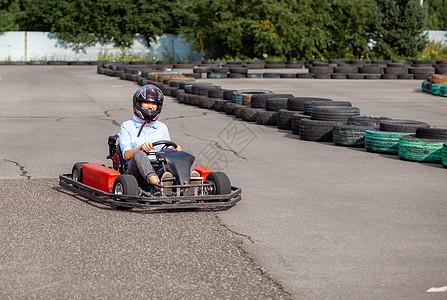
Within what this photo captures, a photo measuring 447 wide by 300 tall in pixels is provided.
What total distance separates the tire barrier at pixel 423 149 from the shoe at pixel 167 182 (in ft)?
14.4

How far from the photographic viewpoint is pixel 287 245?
5273 millimetres

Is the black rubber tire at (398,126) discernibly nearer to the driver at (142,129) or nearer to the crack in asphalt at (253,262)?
the driver at (142,129)

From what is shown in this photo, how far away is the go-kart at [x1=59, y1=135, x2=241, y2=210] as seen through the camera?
6238mm

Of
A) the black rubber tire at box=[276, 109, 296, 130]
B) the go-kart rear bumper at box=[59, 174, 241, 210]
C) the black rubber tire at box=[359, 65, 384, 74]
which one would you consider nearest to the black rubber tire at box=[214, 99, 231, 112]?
the black rubber tire at box=[276, 109, 296, 130]

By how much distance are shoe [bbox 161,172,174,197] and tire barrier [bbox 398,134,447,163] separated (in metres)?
4.38

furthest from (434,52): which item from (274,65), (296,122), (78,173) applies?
(78,173)

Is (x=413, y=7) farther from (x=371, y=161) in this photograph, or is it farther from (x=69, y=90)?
(x=371, y=161)

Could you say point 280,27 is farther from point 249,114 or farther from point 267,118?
point 267,118

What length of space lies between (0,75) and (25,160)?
22.6 m

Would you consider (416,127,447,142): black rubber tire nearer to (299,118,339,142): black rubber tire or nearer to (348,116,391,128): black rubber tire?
(348,116,391,128): black rubber tire

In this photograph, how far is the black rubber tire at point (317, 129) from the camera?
11550mm

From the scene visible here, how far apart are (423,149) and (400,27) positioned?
109 feet

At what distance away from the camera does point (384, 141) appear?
33.8 ft

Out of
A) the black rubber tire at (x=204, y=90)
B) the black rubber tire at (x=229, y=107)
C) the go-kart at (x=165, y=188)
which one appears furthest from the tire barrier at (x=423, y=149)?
the black rubber tire at (x=204, y=90)
